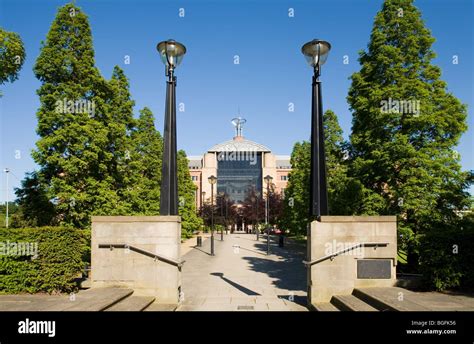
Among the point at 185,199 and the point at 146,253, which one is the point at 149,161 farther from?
the point at 146,253

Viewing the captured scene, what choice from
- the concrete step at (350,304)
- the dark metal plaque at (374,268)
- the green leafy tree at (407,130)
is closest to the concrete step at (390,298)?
the concrete step at (350,304)

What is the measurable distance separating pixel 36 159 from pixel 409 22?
1704 cm

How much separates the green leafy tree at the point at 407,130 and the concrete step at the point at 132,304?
8649 millimetres

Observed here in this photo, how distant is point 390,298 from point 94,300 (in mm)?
6154

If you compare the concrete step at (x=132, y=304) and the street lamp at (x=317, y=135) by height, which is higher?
the street lamp at (x=317, y=135)

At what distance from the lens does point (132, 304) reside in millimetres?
6848

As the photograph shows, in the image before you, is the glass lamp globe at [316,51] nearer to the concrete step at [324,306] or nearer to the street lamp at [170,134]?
the street lamp at [170,134]

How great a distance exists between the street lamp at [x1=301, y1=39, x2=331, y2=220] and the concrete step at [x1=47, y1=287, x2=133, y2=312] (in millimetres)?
5126

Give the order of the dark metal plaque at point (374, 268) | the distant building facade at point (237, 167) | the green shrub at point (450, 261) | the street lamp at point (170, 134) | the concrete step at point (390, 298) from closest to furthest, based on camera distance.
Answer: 1. the concrete step at point (390, 298)
2. the green shrub at point (450, 261)
3. the dark metal plaque at point (374, 268)
4. the street lamp at point (170, 134)
5. the distant building facade at point (237, 167)

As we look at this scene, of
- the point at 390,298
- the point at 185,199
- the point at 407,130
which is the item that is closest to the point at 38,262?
the point at 390,298

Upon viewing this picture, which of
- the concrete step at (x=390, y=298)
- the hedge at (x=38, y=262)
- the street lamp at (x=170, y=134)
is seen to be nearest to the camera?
the concrete step at (x=390, y=298)

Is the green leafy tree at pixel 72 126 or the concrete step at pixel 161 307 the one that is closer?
the concrete step at pixel 161 307

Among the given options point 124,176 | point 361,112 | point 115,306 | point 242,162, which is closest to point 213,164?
point 242,162

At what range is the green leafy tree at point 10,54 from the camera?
33.6 ft
